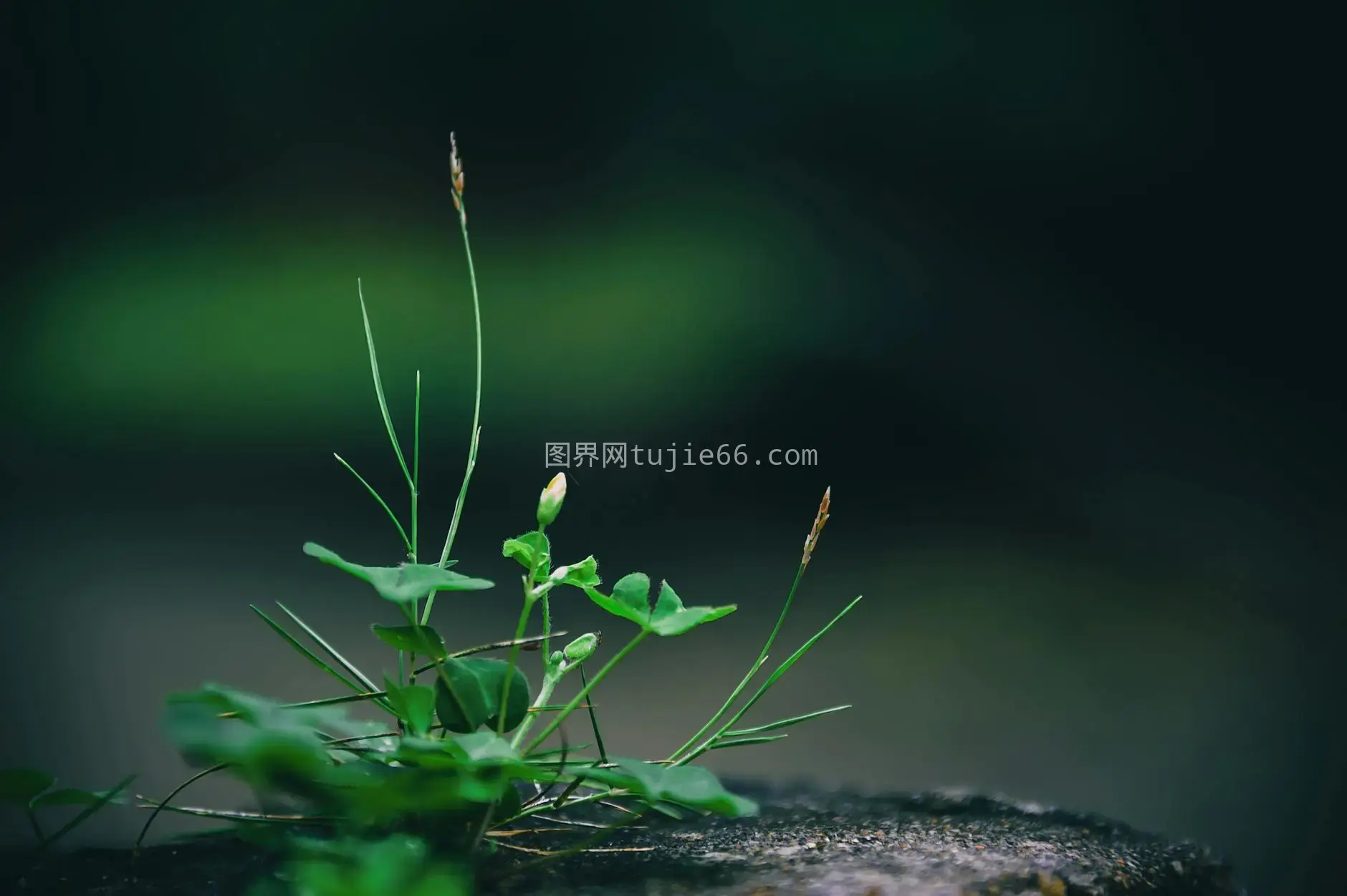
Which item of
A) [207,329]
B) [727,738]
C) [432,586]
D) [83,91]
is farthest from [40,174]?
[727,738]

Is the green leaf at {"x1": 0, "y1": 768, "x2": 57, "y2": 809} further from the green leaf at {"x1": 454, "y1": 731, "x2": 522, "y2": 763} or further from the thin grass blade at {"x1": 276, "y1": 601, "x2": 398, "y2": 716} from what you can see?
the green leaf at {"x1": 454, "y1": 731, "x2": 522, "y2": 763}

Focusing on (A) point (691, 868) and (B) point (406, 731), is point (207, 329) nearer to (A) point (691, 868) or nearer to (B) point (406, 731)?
(B) point (406, 731)

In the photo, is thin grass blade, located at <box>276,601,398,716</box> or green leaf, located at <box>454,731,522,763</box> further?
thin grass blade, located at <box>276,601,398,716</box>

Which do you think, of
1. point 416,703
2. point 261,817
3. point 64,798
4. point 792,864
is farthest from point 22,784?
point 792,864

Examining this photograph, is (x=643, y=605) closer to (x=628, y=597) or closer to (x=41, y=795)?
(x=628, y=597)

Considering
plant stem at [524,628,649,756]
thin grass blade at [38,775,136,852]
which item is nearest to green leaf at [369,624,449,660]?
plant stem at [524,628,649,756]

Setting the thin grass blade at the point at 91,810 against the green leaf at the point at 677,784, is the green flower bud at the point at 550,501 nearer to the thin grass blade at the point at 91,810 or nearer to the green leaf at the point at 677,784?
the green leaf at the point at 677,784
